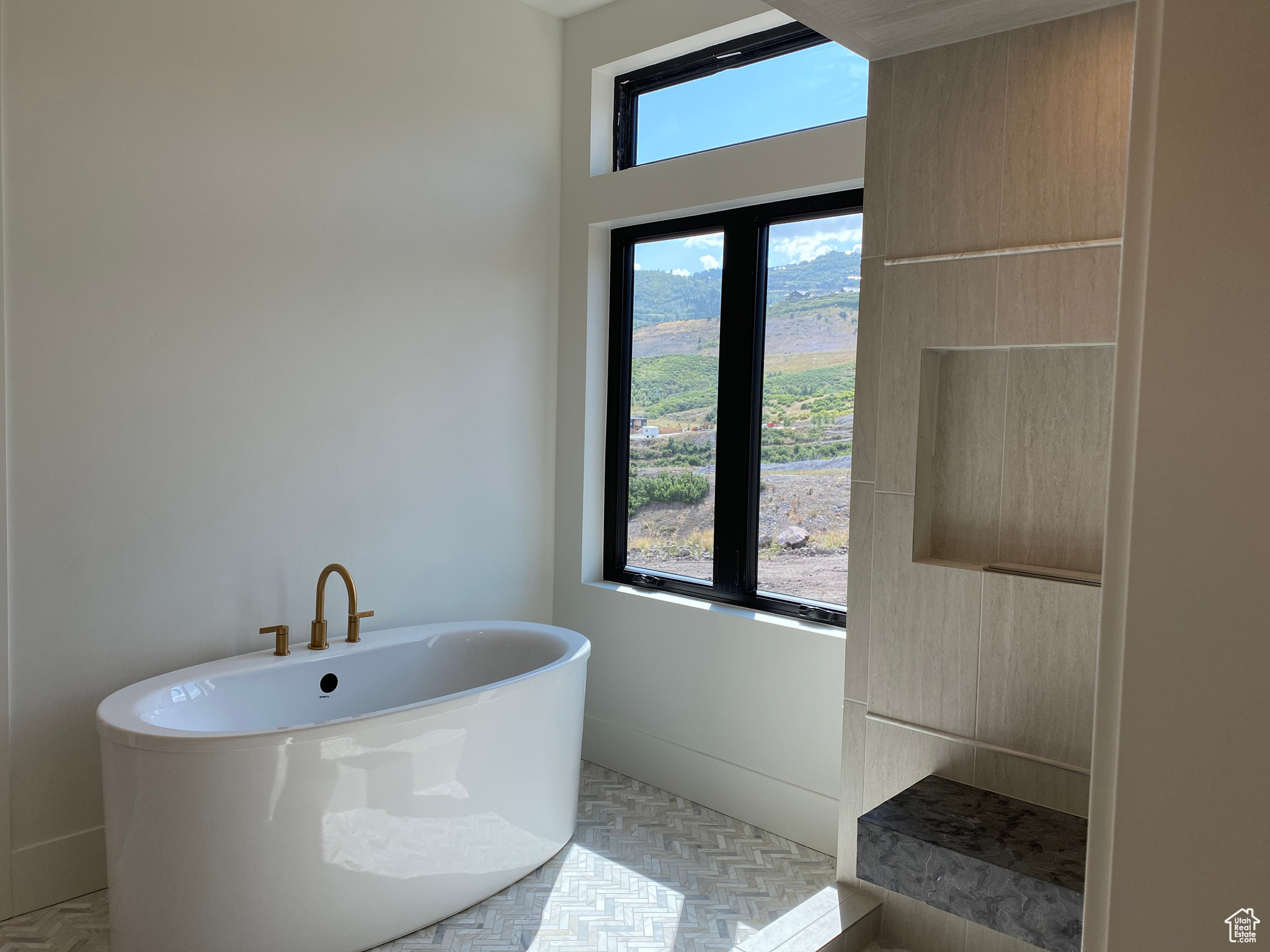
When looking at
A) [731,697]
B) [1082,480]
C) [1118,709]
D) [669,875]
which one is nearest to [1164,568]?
[1118,709]

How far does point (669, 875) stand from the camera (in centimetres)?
277

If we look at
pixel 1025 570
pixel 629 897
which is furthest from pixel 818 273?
pixel 629 897

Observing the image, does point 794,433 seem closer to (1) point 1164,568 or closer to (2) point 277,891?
(2) point 277,891

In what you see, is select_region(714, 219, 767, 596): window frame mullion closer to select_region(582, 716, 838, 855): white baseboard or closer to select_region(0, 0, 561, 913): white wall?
select_region(582, 716, 838, 855): white baseboard

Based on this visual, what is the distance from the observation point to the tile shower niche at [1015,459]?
1895 mm

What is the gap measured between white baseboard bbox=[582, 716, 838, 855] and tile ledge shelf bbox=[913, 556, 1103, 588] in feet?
3.67

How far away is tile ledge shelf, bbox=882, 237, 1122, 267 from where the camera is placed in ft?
5.89

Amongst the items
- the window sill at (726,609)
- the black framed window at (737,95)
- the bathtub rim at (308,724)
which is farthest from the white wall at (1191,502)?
the black framed window at (737,95)

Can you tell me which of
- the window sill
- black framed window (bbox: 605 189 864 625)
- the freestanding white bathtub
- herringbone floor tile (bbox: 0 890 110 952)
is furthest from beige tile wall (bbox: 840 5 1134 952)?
herringbone floor tile (bbox: 0 890 110 952)

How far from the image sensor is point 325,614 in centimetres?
307

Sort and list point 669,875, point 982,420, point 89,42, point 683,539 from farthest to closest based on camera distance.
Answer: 1. point 683,539
2. point 669,875
3. point 89,42
4. point 982,420

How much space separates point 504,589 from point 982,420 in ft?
7.40

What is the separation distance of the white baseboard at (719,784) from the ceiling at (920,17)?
7.51ft

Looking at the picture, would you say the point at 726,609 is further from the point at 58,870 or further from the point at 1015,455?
the point at 58,870
